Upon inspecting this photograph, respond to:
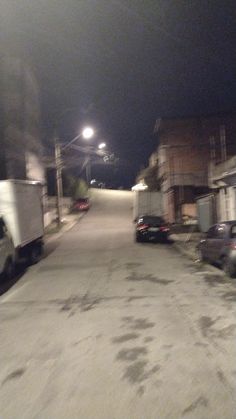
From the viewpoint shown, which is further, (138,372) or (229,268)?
(229,268)

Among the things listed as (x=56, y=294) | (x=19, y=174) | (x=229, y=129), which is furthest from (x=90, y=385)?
(x=229, y=129)

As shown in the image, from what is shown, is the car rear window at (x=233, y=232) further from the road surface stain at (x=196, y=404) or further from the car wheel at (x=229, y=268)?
the road surface stain at (x=196, y=404)

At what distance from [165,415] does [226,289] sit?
24.8 feet

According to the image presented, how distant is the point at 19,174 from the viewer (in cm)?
3991

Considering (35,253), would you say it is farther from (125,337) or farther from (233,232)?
(125,337)

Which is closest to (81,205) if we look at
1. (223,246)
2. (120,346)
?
(223,246)

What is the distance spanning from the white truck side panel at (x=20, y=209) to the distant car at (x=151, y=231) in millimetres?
8046

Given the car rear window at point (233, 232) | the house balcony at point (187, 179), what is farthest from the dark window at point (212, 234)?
the house balcony at point (187, 179)

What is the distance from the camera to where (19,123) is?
144 feet

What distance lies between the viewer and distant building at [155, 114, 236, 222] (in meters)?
47.0

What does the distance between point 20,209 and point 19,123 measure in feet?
89.5

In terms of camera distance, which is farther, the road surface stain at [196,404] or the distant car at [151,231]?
the distant car at [151,231]

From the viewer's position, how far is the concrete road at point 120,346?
5078 mm

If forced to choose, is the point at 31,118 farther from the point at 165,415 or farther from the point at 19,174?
the point at 165,415
